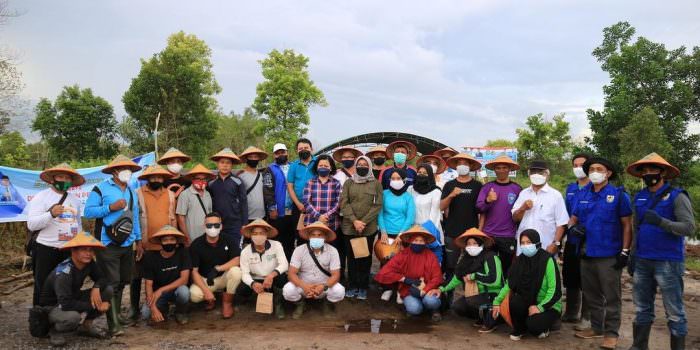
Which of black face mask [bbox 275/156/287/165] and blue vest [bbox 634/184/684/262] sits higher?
black face mask [bbox 275/156/287/165]

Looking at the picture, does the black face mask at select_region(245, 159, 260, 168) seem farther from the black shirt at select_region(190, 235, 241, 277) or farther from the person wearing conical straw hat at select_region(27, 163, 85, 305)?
the person wearing conical straw hat at select_region(27, 163, 85, 305)

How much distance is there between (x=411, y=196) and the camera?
22.7ft

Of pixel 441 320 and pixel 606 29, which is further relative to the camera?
pixel 606 29

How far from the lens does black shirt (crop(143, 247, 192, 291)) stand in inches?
243

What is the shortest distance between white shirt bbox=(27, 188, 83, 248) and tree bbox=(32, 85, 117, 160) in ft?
73.6

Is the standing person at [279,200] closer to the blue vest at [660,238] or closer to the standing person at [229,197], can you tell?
the standing person at [229,197]

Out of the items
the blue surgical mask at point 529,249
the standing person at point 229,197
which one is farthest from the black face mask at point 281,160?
the blue surgical mask at point 529,249

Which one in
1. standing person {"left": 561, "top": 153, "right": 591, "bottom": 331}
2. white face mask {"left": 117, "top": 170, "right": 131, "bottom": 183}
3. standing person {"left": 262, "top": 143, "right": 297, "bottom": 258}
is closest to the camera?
white face mask {"left": 117, "top": 170, "right": 131, "bottom": 183}

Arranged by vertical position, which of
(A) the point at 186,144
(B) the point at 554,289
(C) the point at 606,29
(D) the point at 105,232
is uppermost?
(C) the point at 606,29

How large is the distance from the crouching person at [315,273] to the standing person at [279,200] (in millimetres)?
942

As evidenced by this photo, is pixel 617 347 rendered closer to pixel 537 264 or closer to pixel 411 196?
pixel 537 264

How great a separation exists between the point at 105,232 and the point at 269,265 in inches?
81.1

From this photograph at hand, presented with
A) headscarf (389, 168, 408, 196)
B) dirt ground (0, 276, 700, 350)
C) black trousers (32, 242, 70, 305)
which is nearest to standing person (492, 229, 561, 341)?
dirt ground (0, 276, 700, 350)

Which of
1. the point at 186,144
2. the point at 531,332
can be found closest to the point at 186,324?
the point at 531,332
